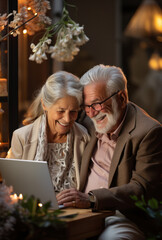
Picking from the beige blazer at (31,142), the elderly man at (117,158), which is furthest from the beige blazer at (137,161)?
the beige blazer at (31,142)

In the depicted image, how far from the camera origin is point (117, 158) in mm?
3121

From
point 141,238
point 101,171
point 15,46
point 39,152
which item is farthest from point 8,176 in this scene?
point 15,46

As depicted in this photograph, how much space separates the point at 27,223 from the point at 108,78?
1292 millimetres

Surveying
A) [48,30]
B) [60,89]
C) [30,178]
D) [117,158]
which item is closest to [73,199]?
[30,178]

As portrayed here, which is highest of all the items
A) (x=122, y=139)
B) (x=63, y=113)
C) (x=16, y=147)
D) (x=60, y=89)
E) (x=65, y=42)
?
(x=65, y=42)

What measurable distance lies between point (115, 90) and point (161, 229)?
1142 millimetres

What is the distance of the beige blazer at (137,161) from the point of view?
9.85 ft

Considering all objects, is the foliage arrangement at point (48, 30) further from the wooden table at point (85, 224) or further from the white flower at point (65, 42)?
the wooden table at point (85, 224)

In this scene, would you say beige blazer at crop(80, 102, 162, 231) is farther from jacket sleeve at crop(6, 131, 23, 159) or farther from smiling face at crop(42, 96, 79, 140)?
jacket sleeve at crop(6, 131, 23, 159)

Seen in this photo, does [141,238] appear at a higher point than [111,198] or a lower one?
lower

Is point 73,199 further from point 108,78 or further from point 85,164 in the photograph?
point 108,78

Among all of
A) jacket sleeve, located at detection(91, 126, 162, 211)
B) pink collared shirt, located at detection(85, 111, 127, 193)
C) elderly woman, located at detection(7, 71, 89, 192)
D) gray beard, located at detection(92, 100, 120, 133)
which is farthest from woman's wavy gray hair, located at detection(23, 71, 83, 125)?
jacket sleeve, located at detection(91, 126, 162, 211)

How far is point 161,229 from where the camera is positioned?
7.65 feet

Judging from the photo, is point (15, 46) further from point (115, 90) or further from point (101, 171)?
point (101, 171)
